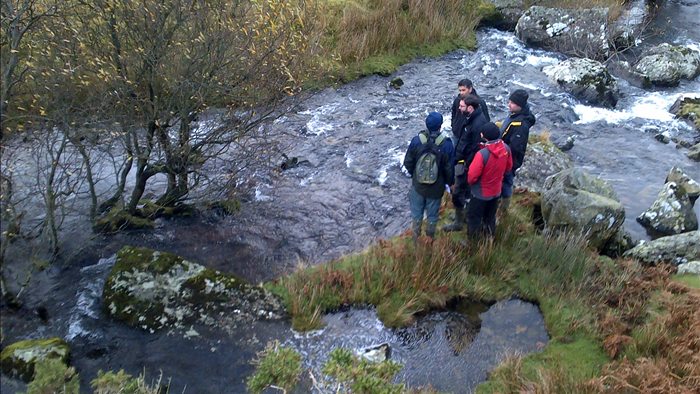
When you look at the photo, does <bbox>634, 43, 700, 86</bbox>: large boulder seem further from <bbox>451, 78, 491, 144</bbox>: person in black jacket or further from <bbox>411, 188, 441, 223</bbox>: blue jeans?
<bbox>411, 188, 441, 223</bbox>: blue jeans

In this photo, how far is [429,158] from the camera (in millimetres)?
6375

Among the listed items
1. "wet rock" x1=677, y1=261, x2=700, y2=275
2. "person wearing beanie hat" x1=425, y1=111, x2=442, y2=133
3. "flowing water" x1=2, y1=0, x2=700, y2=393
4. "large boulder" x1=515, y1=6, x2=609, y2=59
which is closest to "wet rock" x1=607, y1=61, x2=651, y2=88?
"flowing water" x1=2, y1=0, x2=700, y2=393

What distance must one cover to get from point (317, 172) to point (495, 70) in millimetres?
8275

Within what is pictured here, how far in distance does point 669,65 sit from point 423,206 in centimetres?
1270

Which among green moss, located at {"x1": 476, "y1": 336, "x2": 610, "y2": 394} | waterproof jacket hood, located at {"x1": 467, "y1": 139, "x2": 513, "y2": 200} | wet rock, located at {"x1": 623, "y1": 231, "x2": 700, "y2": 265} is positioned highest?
waterproof jacket hood, located at {"x1": 467, "y1": 139, "x2": 513, "y2": 200}

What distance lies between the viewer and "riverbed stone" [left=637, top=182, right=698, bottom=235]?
869cm

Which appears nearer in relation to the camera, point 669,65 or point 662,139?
point 662,139

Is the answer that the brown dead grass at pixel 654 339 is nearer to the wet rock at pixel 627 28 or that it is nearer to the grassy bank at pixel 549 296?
the grassy bank at pixel 549 296

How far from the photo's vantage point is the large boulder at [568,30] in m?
16.5

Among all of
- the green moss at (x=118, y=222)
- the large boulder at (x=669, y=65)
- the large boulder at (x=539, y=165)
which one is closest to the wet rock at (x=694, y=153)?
the large boulder at (x=539, y=165)

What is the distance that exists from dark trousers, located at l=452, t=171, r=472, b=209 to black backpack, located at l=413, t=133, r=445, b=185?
2.32 feet

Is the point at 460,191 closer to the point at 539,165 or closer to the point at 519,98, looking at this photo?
the point at 519,98

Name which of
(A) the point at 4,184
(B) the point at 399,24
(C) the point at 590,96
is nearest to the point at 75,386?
(A) the point at 4,184

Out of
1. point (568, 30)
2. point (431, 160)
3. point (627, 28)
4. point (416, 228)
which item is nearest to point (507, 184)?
point (416, 228)
